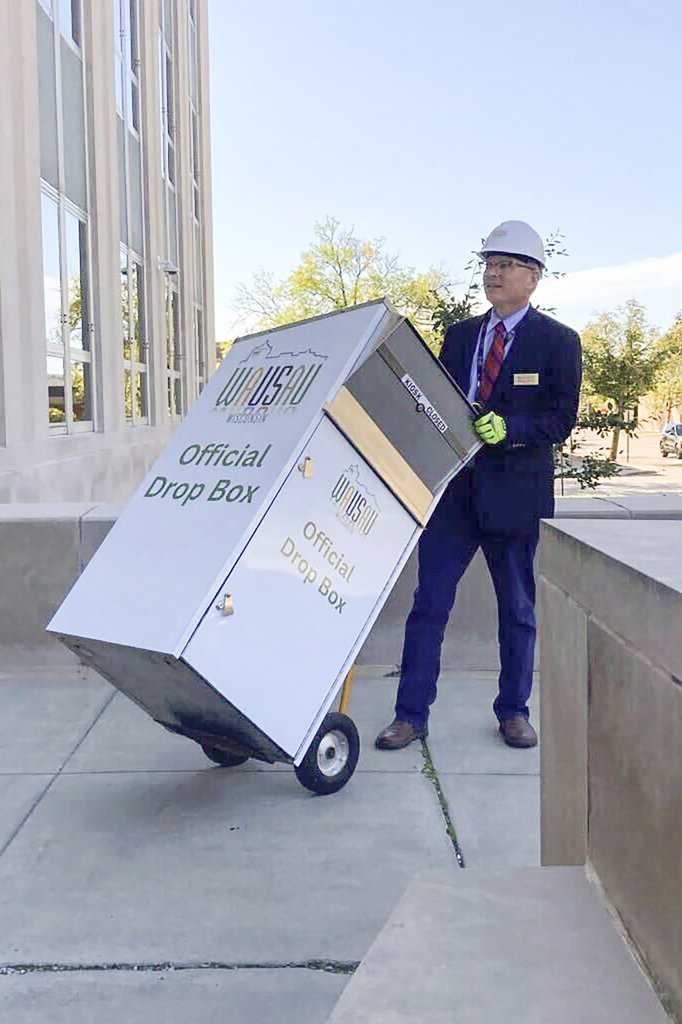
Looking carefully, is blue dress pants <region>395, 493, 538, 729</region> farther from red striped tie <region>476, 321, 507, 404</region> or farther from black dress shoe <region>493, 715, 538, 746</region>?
red striped tie <region>476, 321, 507, 404</region>

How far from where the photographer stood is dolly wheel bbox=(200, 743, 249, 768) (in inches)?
152

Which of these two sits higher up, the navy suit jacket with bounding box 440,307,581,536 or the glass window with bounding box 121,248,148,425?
the glass window with bounding box 121,248,148,425

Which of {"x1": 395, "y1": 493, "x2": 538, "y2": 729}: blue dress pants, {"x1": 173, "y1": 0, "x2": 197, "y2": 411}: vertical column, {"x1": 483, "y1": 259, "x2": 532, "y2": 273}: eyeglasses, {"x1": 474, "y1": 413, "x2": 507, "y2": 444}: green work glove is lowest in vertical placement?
{"x1": 395, "y1": 493, "x2": 538, "y2": 729}: blue dress pants

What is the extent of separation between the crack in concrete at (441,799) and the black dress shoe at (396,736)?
81mm

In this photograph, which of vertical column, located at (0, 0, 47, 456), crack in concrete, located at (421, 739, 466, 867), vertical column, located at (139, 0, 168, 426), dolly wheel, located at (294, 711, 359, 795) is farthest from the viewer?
vertical column, located at (139, 0, 168, 426)

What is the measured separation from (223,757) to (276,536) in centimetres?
116

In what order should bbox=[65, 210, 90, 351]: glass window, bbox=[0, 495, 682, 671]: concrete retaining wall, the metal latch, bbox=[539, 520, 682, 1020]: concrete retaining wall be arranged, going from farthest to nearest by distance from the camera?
bbox=[65, 210, 90, 351]: glass window
bbox=[0, 495, 682, 671]: concrete retaining wall
the metal latch
bbox=[539, 520, 682, 1020]: concrete retaining wall

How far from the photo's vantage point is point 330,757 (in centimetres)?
368

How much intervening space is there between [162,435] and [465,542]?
44.1ft

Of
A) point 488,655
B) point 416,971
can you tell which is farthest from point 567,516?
point 416,971

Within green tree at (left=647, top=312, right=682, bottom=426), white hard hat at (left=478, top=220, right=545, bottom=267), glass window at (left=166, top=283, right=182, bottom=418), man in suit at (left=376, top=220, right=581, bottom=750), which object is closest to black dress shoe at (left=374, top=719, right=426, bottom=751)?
man in suit at (left=376, top=220, right=581, bottom=750)

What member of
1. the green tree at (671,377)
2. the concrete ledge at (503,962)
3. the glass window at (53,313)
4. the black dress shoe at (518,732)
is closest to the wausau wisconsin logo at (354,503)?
the black dress shoe at (518,732)

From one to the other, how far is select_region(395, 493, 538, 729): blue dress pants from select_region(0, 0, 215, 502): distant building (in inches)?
209

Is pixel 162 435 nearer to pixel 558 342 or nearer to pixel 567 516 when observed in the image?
pixel 567 516
